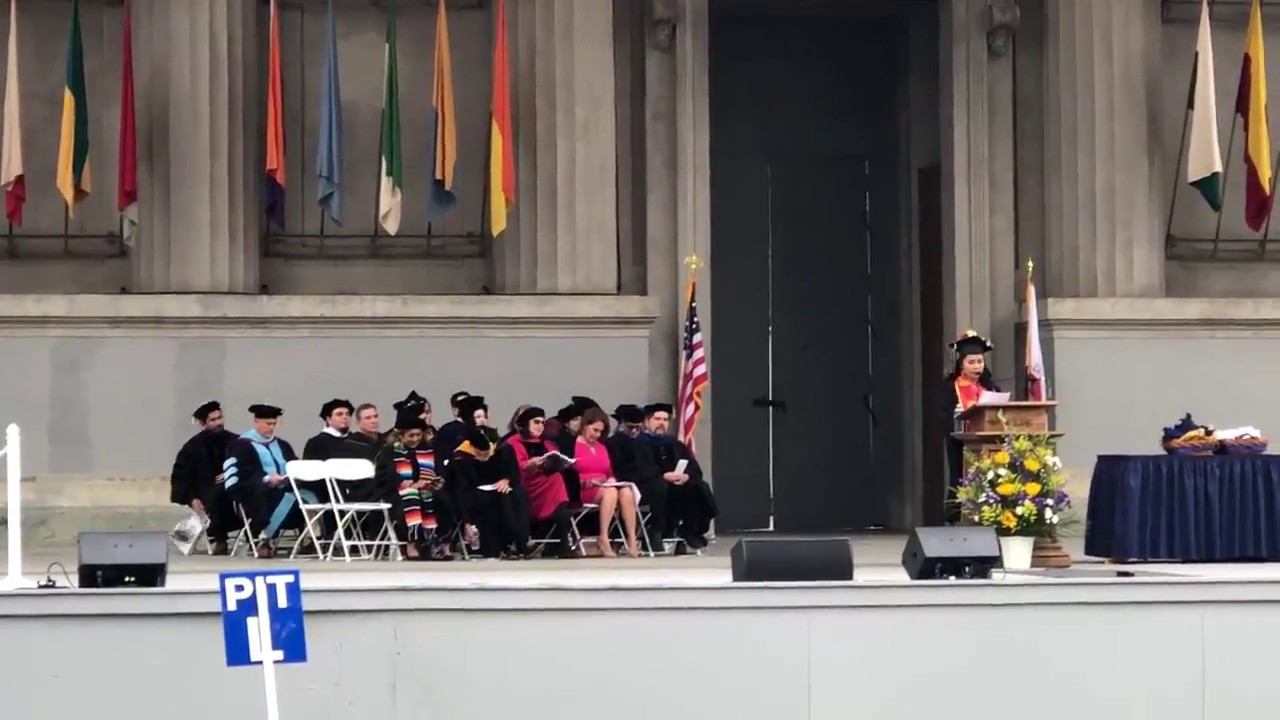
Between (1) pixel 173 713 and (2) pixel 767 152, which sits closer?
(1) pixel 173 713

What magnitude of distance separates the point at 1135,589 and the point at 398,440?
23.7 feet

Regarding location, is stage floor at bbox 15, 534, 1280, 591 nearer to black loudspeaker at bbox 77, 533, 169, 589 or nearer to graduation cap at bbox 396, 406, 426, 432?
graduation cap at bbox 396, 406, 426, 432

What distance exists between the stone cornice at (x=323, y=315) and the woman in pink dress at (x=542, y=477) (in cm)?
240

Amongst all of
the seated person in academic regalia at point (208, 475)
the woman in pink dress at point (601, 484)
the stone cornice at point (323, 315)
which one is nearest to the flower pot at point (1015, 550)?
the woman in pink dress at point (601, 484)

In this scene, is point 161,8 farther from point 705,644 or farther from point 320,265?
point 705,644

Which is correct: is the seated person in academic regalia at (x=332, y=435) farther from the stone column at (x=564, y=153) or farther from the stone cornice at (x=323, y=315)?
the stone column at (x=564, y=153)

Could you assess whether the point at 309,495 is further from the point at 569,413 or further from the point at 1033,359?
the point at 1033,359

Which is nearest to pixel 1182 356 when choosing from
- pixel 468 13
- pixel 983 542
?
pixel 468 13

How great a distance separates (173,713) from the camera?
11523mm

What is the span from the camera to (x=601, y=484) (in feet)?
59.3

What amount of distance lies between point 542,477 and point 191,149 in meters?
4.98

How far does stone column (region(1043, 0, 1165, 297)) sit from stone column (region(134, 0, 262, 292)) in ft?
25.5

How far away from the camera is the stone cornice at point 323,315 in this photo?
1994cm

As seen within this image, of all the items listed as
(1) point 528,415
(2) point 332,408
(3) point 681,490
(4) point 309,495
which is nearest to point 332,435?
(2) point 332,408
